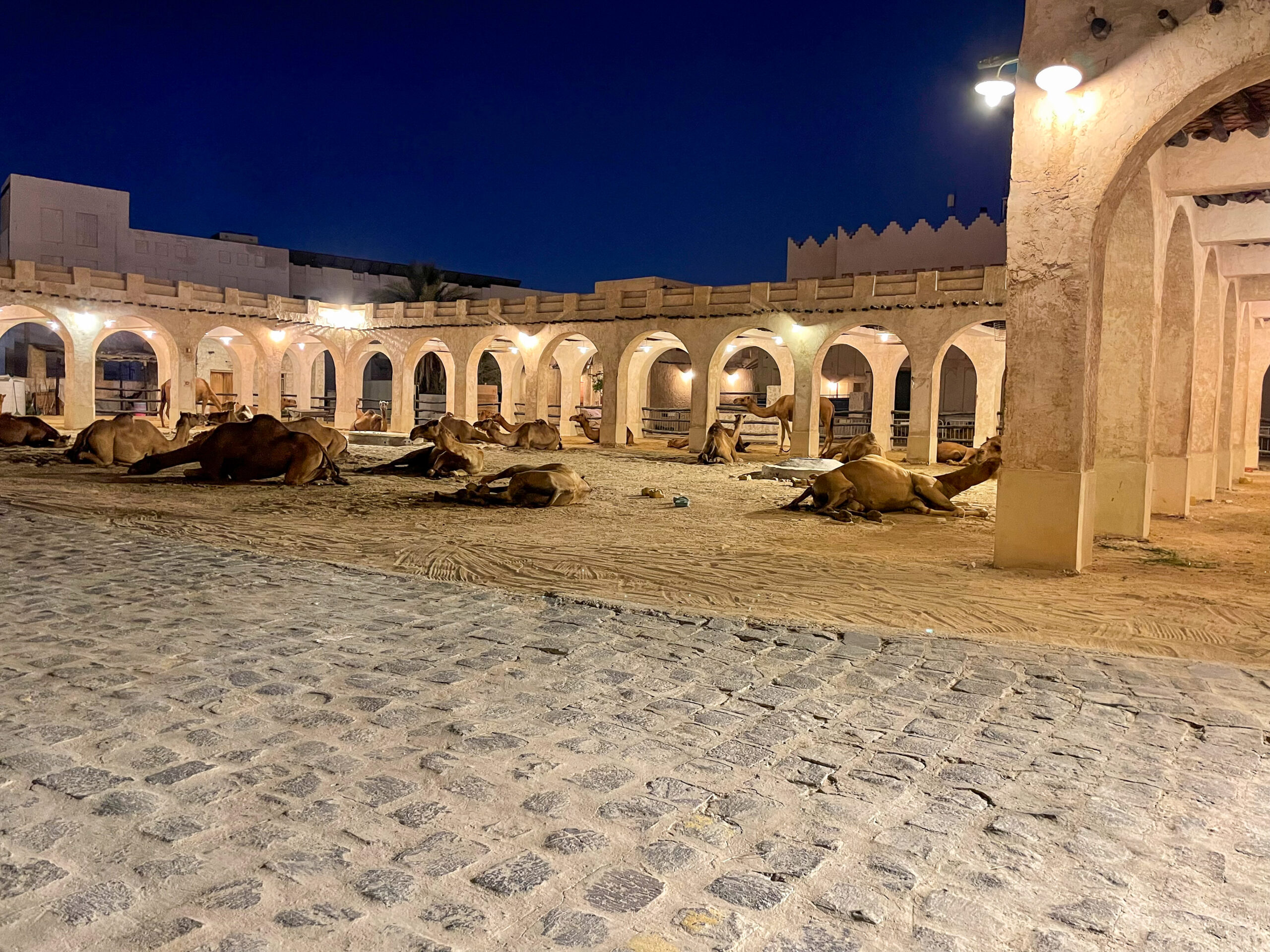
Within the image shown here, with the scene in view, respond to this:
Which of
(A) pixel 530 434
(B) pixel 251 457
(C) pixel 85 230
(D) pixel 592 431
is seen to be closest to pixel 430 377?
(D) pixel 592 431

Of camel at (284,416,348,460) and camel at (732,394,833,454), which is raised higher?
camel at (732,394,833,454)

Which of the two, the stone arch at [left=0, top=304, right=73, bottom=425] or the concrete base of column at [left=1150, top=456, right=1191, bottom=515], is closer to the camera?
the concrete base of column at [left=1150, top=456, right=1191, bottom=515]

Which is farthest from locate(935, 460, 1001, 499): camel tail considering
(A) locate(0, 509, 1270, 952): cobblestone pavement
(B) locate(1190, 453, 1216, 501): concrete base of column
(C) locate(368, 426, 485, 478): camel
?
(C) locate(368, 426, 485, 478): camel

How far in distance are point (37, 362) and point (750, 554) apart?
151ft

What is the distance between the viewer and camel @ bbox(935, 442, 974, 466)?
27.8 metres

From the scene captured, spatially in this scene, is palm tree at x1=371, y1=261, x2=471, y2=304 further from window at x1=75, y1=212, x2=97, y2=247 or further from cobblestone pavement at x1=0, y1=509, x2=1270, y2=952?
cobblestone pavement at x1=0, y1=509, x2=1270, y2=952

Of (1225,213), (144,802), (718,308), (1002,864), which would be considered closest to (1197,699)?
(1002,864)

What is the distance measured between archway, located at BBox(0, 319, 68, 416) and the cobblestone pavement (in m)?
44.8

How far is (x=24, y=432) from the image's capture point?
21594 millimetres

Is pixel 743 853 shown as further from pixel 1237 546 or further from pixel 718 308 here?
pixel 718 308

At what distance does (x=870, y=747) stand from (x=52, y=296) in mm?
35240

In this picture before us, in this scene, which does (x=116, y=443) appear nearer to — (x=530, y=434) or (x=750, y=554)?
(x=530, y=434)

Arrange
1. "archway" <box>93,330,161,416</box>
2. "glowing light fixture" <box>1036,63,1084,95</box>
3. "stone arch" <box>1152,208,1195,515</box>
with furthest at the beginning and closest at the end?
"archway" <box>93,330,161,416</box>
"stone arch" <box>1152,208,1195,515</box>
"glowing light fixture" <box>1036,63,1084,95</box>

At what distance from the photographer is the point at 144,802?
3188mm
